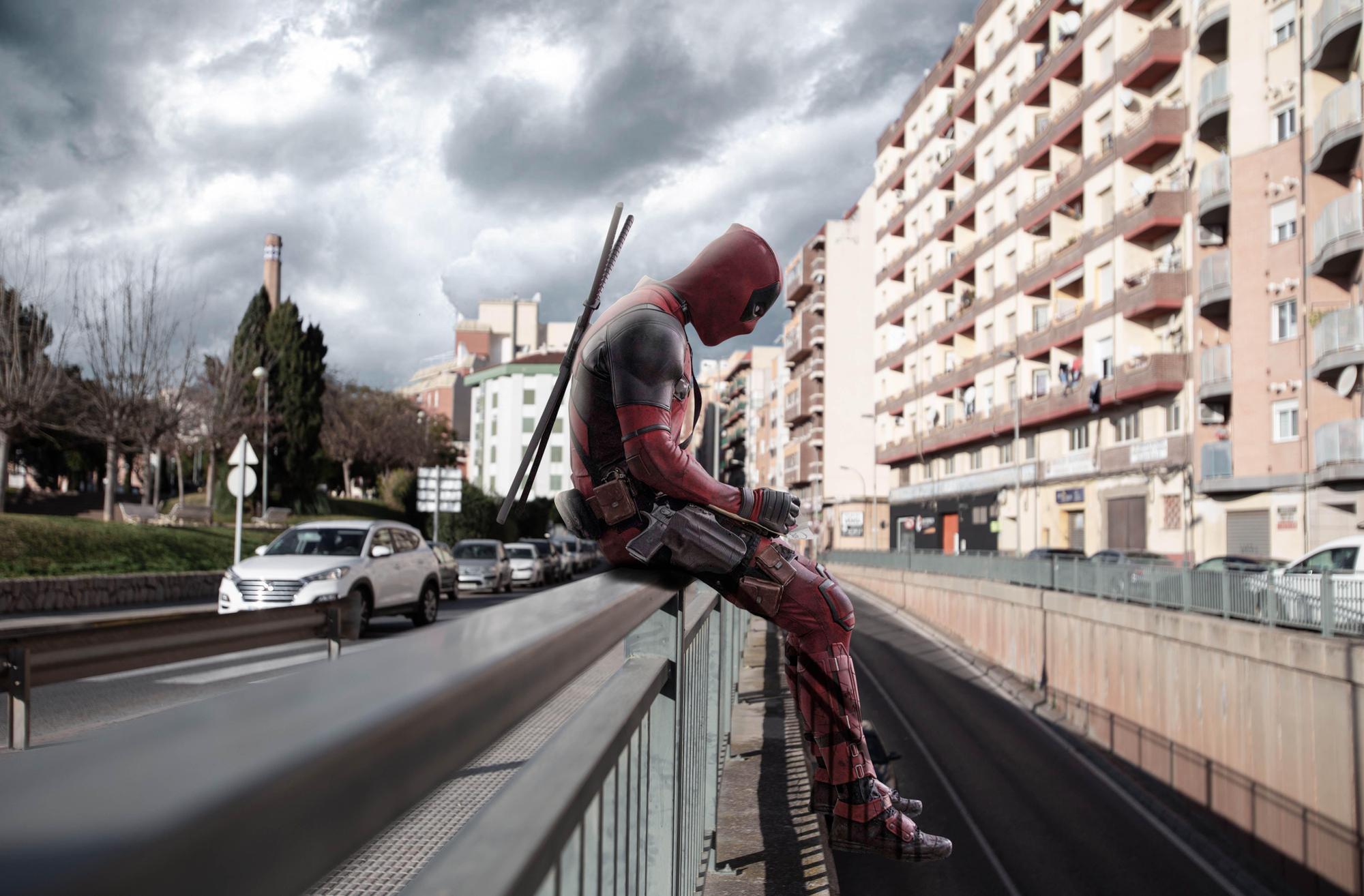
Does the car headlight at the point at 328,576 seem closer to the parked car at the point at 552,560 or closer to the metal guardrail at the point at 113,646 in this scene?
the metal guardrail at the point at 113,646

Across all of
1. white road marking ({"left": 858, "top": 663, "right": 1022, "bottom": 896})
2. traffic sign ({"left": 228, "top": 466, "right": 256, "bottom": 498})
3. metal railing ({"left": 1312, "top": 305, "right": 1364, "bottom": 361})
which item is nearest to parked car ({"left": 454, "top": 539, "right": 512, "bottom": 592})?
traffic sign ({"left": 228, "top": 466, "right": 256, "bottom": 498})

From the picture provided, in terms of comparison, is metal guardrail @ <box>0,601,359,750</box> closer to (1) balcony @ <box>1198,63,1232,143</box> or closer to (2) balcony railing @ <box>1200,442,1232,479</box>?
Answer: (2) balcony railing @ <box>1200,442,1232,479</box>

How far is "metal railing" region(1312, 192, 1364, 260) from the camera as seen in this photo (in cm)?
2739

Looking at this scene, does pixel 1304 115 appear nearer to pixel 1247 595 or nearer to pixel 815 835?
pixel 1247 595

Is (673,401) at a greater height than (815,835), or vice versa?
(673,401)

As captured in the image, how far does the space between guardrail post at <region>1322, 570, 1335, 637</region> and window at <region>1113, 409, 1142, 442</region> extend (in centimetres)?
2173

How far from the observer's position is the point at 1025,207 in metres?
47.3

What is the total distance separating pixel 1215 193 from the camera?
3338 centimetres

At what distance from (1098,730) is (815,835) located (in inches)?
1025

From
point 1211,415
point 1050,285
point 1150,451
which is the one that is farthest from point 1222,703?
point 1050,285

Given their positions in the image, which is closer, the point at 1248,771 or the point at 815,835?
the point at 815,835

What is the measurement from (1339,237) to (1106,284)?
1243 centimetres

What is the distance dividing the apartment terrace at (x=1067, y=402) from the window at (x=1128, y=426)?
0.64m

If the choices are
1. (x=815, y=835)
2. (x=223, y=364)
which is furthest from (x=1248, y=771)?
(x=223, y=364)
